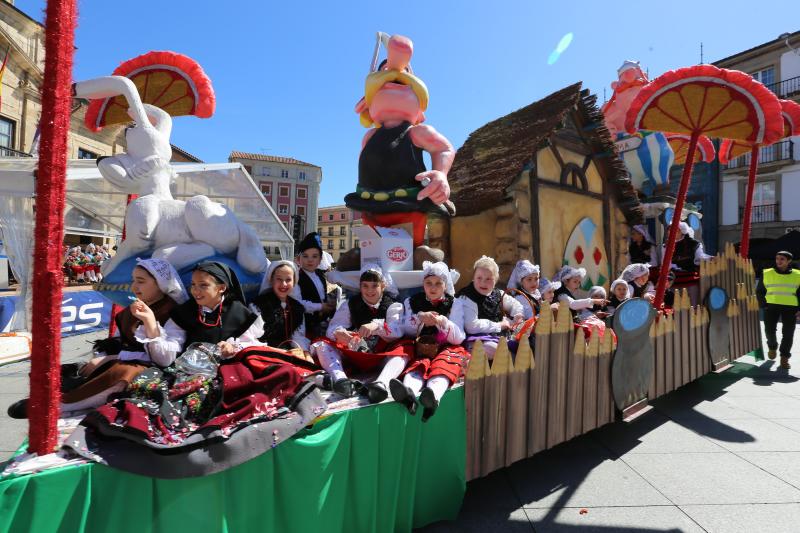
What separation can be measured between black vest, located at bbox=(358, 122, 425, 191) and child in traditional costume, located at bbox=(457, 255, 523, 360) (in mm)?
1221

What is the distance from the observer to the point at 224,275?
7.52 feet

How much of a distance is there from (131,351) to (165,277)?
0.41 m

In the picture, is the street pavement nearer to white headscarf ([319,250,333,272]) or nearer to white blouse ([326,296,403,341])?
white blouse ([326,296,403,341])

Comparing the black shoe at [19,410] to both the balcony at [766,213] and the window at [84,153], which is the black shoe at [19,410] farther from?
the balcony at [766,213]

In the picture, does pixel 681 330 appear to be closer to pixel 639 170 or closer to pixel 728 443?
pixel 728 443

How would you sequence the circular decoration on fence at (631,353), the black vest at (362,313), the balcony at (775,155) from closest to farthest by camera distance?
1. the black vest at (362,313)
2. the circular decoration on fence at (631,353)
3. the balcony at (775,155)

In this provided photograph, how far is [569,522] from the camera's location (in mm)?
2234

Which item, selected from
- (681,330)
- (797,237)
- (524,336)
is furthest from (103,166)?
(797,237)

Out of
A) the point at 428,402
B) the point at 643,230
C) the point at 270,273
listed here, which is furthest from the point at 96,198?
the point at 643,230

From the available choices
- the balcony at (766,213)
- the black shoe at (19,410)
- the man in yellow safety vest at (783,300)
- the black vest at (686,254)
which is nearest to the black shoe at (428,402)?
the black shoe at (19,410)

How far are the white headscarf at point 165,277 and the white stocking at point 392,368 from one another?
1.20m

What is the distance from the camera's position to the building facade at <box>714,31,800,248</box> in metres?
17.1

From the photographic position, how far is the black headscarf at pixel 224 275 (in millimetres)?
2219

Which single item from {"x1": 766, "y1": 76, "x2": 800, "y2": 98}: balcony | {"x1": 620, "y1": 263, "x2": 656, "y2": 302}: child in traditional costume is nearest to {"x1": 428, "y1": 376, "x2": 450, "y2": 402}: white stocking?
{"x1": 620, "y1": 263, "x2": 656, "y2": 302}: child in traditional costume
